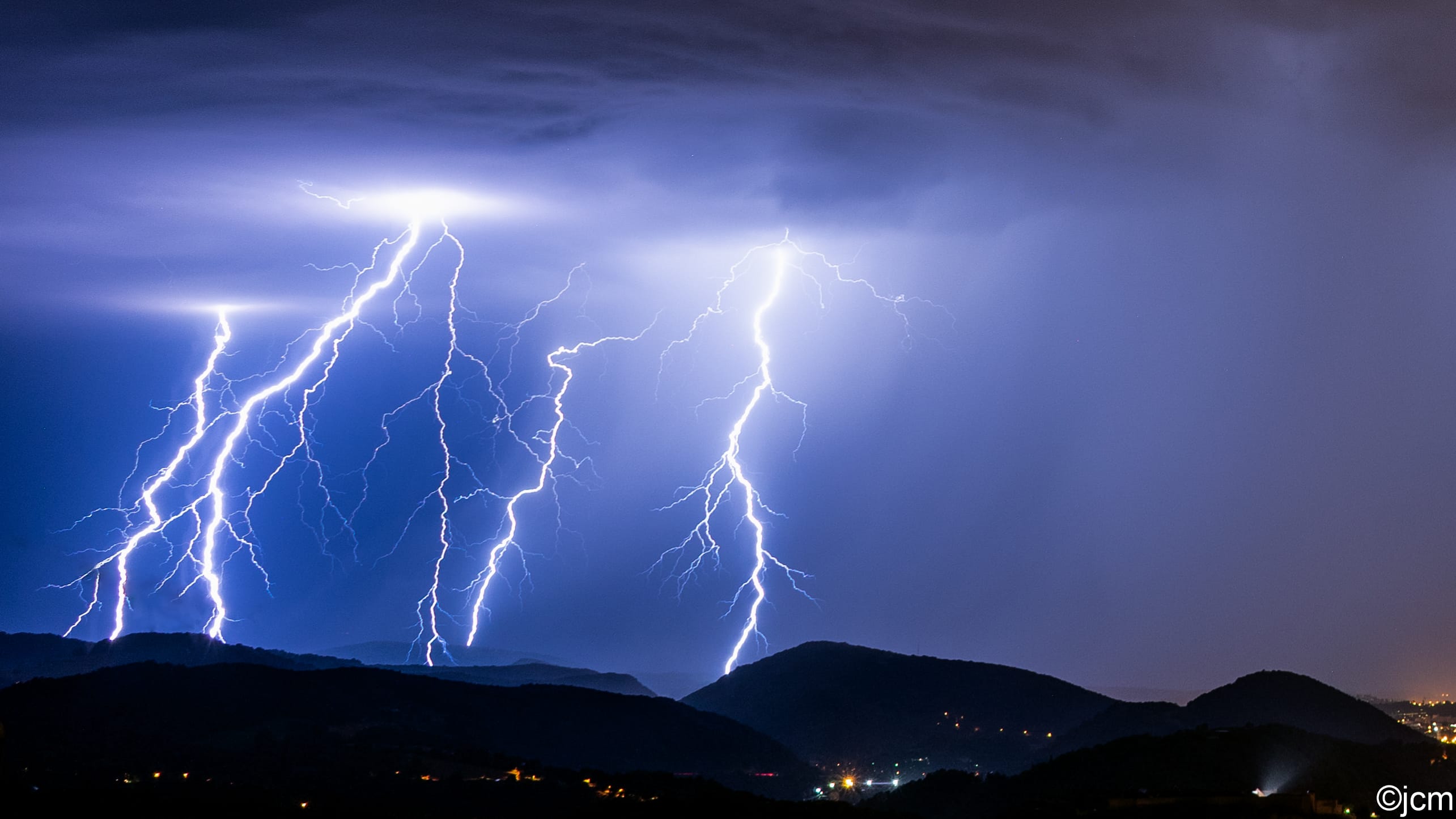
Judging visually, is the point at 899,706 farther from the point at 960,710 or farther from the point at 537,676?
the point at 537,676

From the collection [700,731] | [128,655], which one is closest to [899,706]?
[700,731]

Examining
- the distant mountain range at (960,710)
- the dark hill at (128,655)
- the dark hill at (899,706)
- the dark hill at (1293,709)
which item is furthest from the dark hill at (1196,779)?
the dark hill at (128,655)

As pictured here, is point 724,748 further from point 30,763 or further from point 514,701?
point 30,763

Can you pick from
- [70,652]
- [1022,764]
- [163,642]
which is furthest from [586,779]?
[70,652]

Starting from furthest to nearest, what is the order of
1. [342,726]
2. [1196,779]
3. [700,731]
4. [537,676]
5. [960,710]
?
[537,676], [960,710], [700,731], [342,726], [1196,779]

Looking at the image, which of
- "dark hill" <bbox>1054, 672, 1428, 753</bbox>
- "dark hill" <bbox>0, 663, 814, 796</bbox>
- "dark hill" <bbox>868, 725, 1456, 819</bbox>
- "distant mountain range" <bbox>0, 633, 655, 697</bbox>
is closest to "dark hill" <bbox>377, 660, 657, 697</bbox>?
"distant mountain range" <bbox>0, 633, 655, 697</bbox>
